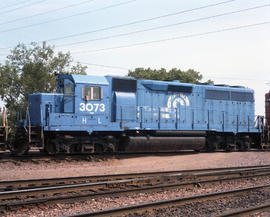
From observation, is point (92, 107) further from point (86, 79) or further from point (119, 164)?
point (119, 164)

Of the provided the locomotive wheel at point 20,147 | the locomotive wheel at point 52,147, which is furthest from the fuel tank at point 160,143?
the locomotive wheel at point 20,147

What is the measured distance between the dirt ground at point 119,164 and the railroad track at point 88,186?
1.70m

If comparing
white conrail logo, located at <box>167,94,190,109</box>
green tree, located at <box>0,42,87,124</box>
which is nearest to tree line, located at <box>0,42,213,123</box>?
green tree, located at <box>0,42,87,124</box>

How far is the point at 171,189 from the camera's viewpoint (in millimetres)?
8000

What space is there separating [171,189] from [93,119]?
22.4ft

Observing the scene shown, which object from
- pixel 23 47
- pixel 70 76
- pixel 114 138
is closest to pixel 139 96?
pixel 114 138

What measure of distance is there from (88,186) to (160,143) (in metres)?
8.22

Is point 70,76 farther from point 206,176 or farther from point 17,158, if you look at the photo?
point 206,176

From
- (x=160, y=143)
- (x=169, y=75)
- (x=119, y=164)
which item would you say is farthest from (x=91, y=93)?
(x=169, y=75)

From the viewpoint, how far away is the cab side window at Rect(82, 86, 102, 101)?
1392cm

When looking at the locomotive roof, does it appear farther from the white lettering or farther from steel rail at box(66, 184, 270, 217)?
steel rail at box(66, 184, 270, 217)

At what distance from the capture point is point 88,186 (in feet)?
25.4

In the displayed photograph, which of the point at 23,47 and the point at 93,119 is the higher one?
the point at 23,47

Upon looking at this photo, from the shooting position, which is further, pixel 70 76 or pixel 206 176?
pixel 70 76
